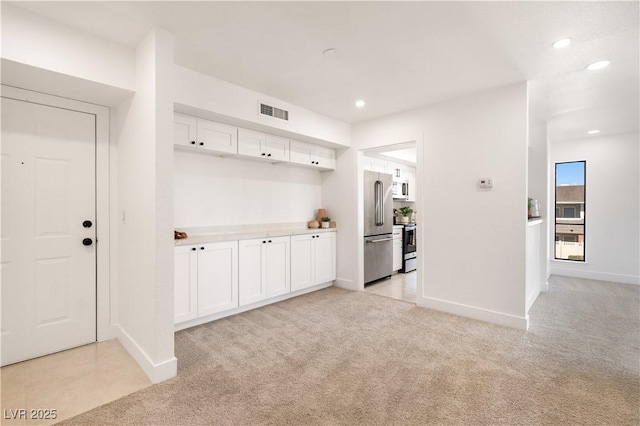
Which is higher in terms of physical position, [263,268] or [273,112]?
[273,112]

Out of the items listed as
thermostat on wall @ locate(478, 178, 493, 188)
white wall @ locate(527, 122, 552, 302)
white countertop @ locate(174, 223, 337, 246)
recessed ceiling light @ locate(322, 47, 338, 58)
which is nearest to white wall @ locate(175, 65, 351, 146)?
recessed ceiling light @ locate(322, 47, 338, 58)

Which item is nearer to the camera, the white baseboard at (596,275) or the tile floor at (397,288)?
the tile floor at (397,288)

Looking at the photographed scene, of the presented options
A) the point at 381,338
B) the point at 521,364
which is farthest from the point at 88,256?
the point at 521,364

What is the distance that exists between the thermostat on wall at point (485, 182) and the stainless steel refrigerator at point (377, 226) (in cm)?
173

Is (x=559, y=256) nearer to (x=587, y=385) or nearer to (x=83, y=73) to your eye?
(x=587, y=385)

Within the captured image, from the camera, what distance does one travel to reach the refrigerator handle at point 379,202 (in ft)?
16.4

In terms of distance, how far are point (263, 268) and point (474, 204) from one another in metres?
2.60

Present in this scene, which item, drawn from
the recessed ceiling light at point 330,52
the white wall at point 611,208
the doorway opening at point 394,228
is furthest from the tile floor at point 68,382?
the white wall at point 611,208

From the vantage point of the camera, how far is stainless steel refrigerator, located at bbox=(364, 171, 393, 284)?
15.7 ft

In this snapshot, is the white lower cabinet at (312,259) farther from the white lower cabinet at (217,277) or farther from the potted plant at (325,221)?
the white lower cabinet at (217,277)

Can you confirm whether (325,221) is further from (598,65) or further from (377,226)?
(598,65)

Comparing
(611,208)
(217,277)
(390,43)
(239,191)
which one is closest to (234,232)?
(239,191)

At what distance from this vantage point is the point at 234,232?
12.8 ft

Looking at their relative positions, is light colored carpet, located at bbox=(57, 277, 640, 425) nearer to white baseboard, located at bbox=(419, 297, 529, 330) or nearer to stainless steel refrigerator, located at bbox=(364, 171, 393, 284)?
white baseboard, located at bbox=(419, 297, 529, 330)
